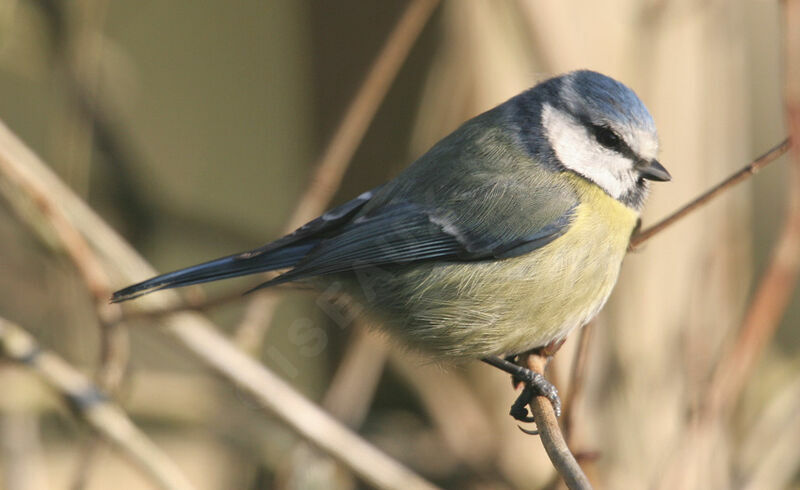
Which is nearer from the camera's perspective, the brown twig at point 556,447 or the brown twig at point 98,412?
the brown twig at point 556,447

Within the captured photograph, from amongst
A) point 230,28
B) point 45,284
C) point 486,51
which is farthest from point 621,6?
point 45,284

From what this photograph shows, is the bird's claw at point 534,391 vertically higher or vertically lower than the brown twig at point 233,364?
lower

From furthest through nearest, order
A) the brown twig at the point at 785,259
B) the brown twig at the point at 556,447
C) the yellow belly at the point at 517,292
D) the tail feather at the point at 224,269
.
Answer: the yellow belly at the point at 517,292 → the tail feather at the point at 224,269 → the brown twig at the point at 785,259 → the brown twig at the point at 556,447

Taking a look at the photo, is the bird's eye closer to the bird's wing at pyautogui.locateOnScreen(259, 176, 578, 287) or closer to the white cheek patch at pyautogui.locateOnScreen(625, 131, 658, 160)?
the white cheek patch at pyautogui.locateOnScreen(625, 131, 658, 160)

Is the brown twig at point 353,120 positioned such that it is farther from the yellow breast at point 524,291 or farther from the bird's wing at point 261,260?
the yellow breast at point 524,291

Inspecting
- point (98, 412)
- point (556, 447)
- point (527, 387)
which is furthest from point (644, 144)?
point (98, 412)

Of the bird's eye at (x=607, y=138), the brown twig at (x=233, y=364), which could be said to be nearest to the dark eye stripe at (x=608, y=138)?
the bird's eye at (x=607, y=138)

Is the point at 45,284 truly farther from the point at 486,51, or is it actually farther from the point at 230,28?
the point at 486,51

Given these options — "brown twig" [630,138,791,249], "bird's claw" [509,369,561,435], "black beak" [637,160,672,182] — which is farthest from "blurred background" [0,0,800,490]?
"brown twig" [630,138,791,249]

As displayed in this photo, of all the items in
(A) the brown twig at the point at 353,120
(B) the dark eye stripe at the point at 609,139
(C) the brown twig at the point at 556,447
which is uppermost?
(A) the brown twig at the point at 353,120

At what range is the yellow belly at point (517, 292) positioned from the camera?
1603 mm

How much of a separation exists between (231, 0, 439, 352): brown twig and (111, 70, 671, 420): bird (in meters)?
0.11

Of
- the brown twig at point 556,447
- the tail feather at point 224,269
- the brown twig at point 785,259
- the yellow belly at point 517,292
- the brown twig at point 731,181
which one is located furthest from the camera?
the yellow belly at point 517,292

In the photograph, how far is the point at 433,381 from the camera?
8.68 ft
